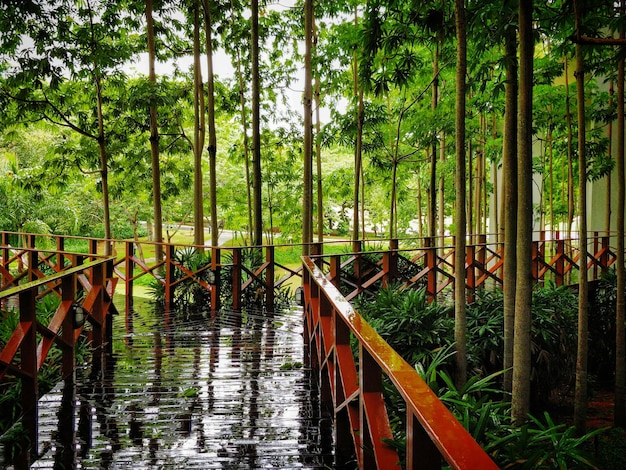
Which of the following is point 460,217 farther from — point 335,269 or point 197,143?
point 197,143

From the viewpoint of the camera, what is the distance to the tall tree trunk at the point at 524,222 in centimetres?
358

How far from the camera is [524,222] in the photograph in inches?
147

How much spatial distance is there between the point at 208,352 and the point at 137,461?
247 cm

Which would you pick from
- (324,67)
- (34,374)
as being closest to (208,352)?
(34,374)

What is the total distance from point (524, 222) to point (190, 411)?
2895 millimetres

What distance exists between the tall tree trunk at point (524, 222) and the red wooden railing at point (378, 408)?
1.49 m

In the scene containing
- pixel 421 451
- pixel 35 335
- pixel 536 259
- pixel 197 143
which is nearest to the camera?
pixel 421 451

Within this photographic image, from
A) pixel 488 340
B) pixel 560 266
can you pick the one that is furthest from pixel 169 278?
pixel 560 266

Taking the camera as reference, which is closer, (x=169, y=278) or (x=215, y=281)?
(x=215, y=281)

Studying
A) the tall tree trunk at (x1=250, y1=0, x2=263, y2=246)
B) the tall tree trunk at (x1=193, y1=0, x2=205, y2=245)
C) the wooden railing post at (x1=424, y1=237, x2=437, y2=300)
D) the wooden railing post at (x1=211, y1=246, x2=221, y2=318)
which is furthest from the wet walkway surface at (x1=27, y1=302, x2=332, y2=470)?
the tall tree trunk at (x1=193, y1=0, x2=205, y2=245)

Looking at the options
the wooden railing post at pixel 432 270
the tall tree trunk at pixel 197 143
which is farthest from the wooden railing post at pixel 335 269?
the tall tree trunk at pixel 197 143

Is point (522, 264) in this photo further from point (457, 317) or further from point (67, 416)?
point (67, 416)

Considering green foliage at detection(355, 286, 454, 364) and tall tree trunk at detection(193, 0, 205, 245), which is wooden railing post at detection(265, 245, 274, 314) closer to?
green foliage at detection(355, 286, 454, 364)

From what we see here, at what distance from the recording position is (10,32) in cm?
968
